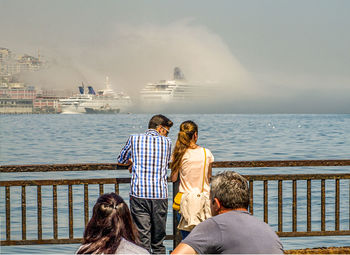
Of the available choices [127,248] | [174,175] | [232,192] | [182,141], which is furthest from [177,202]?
[127,248]

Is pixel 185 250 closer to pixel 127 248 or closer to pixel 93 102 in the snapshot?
pixel 127 248

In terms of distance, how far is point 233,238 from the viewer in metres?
→ 2.97

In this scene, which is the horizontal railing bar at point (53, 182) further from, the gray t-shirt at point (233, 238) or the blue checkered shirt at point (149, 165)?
the gray t-shirt at point (233, 238)

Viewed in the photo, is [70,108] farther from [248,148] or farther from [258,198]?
[258,198]

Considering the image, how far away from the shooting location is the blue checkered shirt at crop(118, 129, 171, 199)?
5.45m

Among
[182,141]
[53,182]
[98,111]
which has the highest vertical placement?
[182,141]

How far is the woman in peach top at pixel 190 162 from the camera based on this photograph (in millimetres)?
5320

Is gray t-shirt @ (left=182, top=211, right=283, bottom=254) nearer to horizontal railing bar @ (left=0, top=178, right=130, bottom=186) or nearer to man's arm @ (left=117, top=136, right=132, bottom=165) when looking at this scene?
man's arm @ (left=117, top=136, right=132, bottom=165)

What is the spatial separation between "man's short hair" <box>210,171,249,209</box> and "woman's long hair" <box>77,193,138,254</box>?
0.59 m

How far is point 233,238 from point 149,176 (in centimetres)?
254

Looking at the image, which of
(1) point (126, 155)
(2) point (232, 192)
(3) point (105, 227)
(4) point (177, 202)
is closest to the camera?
(3) point (105, 227)

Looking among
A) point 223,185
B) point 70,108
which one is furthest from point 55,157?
point 70,108

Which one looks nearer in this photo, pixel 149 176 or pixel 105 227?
pixel 105 227

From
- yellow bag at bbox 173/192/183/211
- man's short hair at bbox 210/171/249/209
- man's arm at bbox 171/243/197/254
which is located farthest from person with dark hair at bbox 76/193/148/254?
yellow bag at bbox 173/192/183/211
